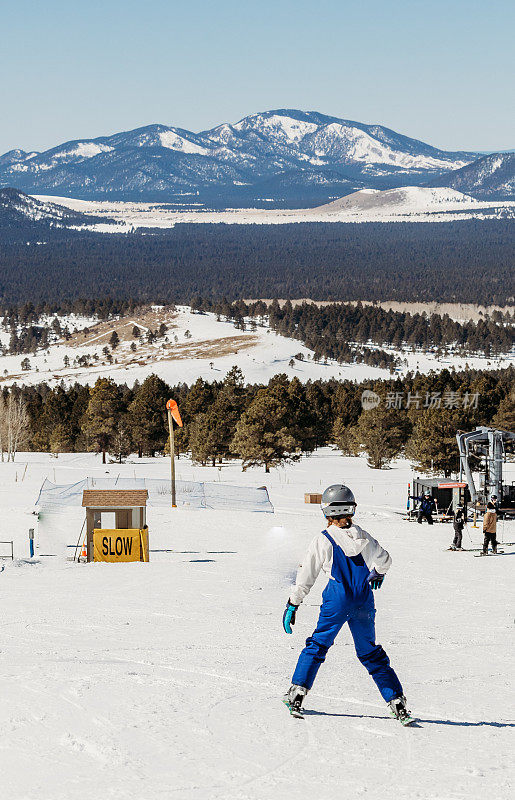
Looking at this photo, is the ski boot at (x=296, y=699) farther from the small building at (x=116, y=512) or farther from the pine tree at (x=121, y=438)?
the pine tree at (x=121, y=438)

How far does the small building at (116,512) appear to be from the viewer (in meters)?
20.0

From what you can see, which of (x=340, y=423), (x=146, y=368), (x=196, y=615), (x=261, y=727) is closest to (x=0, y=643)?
(x=196, y=615)

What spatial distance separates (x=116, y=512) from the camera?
20219 millimetres

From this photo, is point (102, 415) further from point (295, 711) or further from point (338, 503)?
point (338, 503)

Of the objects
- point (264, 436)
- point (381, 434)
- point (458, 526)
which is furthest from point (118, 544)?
point (381, 434)

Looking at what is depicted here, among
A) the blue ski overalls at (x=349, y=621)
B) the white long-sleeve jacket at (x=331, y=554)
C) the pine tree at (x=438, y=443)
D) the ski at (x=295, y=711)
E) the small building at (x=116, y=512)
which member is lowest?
the pine tree at (x=438, y=443)

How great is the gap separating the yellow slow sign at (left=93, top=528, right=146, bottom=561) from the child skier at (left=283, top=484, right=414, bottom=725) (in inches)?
514

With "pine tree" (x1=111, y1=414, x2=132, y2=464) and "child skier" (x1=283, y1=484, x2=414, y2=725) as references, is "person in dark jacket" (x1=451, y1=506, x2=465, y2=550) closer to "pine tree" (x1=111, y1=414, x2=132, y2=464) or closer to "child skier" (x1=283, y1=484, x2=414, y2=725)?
"child skier" (x1=283, y1=484, x2=414, y2=725)

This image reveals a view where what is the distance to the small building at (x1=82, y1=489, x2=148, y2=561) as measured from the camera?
65.5 feet

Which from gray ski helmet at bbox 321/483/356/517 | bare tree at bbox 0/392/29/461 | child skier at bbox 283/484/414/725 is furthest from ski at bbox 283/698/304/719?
bare tree at bbox 0/392/29/461

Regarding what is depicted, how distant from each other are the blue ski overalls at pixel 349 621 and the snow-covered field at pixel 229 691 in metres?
0.39

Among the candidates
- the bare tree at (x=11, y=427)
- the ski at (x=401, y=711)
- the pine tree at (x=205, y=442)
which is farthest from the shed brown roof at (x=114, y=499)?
the bare tree at (x=11, y=427)

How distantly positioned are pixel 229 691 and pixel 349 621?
1.59m

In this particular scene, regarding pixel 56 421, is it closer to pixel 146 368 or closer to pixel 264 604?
pixel 264 604
